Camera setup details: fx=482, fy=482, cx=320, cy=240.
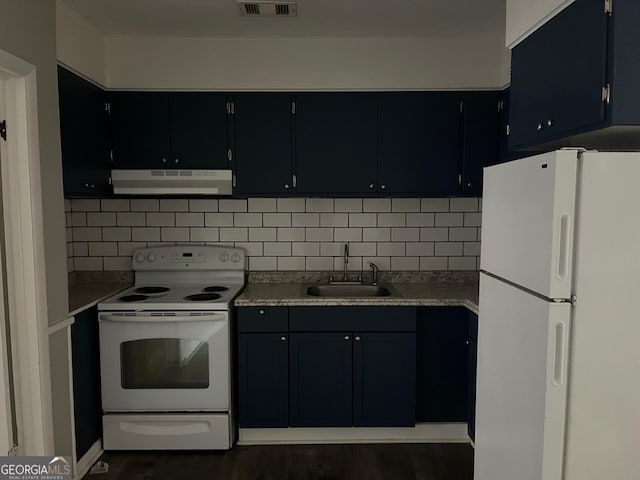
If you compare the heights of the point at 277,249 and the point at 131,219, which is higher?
the point at 131,219

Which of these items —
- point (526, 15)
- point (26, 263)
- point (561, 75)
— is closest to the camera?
point (561, 75)

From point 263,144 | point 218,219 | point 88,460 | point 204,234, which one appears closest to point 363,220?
point 263,144

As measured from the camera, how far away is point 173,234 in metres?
3.42

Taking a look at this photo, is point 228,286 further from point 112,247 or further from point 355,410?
point 355,410

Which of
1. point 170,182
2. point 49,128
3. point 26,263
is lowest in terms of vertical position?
point 26,263

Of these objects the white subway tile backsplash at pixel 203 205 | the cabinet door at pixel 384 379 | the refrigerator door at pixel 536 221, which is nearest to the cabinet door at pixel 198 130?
the white subway tile backsplash at pixel 203 205

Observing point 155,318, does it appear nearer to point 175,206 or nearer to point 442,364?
point 175,206

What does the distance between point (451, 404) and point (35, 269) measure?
8.02 ft

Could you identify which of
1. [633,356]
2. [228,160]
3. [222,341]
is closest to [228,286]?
[222,341]

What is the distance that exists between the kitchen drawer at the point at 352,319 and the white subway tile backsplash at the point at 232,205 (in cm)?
90

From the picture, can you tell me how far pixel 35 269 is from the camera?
85.0 inches

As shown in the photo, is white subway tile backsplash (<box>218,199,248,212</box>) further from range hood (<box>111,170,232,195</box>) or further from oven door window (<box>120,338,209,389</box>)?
oven door window (<box>120,338,209,389</box>)

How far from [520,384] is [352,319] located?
138 cm

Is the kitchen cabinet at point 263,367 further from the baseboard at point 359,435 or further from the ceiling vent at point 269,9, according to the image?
the ceiling vent at point 269,9
